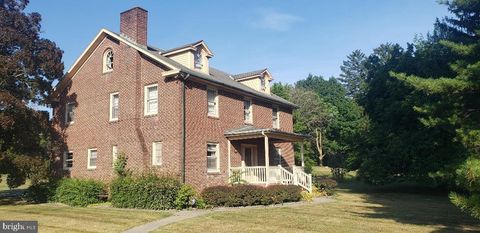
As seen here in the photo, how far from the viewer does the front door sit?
25516 millimetres

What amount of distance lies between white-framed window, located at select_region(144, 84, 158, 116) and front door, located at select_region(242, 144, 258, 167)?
20.2 feet

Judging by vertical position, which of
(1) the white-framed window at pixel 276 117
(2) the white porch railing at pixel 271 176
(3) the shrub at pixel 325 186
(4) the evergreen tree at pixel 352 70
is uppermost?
(4) the evergreen tree at pixel 352 70

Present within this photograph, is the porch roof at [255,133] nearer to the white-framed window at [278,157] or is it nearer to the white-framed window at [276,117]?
the white-framed window at [278,157]

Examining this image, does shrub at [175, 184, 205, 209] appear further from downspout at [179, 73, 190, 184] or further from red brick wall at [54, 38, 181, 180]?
red brick wall at [54, 38, 181, 180]

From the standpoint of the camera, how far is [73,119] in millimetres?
26484

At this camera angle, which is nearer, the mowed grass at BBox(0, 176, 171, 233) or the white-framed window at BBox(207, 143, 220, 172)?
the mowed grass at BBox(0, 176, 171, 233)

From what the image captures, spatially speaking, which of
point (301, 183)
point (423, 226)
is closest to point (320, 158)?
point (301, 183)

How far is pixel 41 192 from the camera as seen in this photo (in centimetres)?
2358

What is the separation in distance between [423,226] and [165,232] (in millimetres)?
8071

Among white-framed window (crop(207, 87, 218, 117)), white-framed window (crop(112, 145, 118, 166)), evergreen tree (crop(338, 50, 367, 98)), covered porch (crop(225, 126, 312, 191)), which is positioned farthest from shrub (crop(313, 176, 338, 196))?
evergreen tree (crop(338, 50, 367, 98))

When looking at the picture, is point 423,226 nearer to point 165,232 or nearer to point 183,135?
point 165,232

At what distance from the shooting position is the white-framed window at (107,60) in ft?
81.7

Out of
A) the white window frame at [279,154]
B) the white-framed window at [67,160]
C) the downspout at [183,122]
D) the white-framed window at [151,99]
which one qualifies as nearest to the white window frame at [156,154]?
the downspout at [183,122]

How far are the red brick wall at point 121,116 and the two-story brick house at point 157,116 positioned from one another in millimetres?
55
